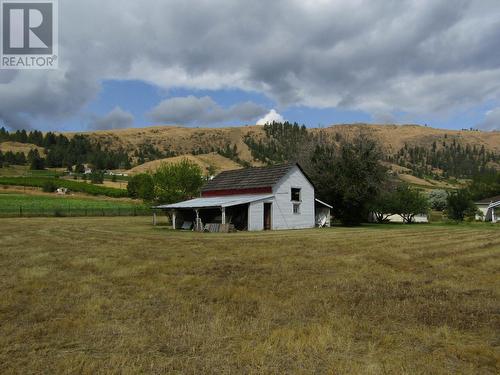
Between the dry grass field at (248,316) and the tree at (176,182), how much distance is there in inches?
1181

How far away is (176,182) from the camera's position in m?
46.9

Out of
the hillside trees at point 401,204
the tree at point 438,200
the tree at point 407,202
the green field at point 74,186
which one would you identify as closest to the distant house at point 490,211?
the tree at point 407,202

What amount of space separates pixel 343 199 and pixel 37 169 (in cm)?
14240

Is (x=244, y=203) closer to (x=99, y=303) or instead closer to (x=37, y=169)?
(x=99, y=303)

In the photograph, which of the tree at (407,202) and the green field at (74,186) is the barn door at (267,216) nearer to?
the tree at (407,202)

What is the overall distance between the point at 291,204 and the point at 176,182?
1365 cm

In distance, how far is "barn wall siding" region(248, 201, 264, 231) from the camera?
120 feet

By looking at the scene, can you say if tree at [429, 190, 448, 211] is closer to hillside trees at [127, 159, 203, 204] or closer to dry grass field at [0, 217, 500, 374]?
hillside trees at [127, 159, 203, 204]

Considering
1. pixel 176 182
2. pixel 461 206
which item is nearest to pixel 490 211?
pixel 461 206

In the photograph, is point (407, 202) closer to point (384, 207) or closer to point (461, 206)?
point (384, 207)

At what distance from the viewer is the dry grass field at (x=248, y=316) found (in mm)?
6301

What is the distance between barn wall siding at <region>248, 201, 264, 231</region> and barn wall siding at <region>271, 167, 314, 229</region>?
1458 millimetres

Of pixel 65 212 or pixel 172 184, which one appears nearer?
pixel 172 184

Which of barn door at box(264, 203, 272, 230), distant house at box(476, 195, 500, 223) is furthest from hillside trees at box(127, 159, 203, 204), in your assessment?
distant house at box(476, 195, 500, 223)
